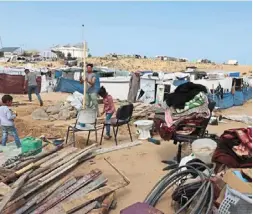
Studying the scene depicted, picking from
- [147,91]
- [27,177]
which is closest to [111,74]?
[147,91]

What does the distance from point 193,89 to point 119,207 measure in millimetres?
3109

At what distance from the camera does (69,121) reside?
44.6 ft

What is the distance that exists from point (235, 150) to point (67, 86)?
20.7 metres

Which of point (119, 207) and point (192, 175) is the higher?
point (192, 175)

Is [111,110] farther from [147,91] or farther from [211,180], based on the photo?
[147,91]

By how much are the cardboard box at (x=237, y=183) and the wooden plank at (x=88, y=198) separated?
1.85 meters

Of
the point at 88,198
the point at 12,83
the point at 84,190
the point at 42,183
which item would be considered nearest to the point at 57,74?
the point at 12,83

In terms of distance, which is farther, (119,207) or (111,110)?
(111,110)

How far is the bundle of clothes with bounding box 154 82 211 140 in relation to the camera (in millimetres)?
7285

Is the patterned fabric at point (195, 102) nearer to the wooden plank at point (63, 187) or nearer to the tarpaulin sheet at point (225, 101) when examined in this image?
the wooden plank at point (63, 187)

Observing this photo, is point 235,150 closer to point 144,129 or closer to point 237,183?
point 237,183

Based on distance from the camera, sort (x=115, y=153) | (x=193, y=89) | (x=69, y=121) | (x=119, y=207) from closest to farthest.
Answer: (x=119, y=207) → (x=193, y=89) → (x=115, y=153) → (x=69, y=121)

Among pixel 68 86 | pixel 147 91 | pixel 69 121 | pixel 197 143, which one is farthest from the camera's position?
pixel 68 86

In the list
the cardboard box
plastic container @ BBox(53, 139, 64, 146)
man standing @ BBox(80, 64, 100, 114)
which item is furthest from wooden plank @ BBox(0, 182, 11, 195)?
man standing @ BBox(80, 64, 100, 114)
